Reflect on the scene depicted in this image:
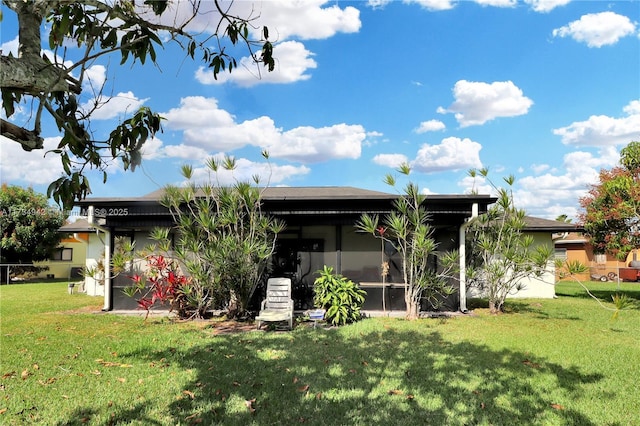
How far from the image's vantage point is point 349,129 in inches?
557

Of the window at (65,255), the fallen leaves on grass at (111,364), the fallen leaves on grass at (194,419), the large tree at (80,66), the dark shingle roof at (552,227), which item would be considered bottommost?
the fallen leaves on grass at (111,364)

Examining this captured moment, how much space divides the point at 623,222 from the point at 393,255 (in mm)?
8232

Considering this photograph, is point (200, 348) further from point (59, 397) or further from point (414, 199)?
point (414, 199)

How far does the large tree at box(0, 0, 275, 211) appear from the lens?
2.19 meters

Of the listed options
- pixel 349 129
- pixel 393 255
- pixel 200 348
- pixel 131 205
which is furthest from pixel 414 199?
pixel 131 205

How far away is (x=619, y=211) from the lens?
1208cm

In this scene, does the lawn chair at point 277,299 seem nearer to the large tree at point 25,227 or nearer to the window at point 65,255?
the large tree at point 25,227

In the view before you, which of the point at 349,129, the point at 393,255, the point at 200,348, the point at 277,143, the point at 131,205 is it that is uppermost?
the point at 349,129

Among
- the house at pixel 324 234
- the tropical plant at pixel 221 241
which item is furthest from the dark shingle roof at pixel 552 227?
the tropical plant at pixel 221 241

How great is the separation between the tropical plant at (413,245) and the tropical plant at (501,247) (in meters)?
0.96

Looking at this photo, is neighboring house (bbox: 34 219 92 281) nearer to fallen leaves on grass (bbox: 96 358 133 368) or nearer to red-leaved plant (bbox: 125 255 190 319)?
red-leaved plant (bbox: 125 255 190 319)

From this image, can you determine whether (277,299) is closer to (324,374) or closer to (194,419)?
(324,374)

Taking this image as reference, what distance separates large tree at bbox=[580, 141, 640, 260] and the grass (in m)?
4.66

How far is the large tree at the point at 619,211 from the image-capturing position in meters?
11.9
